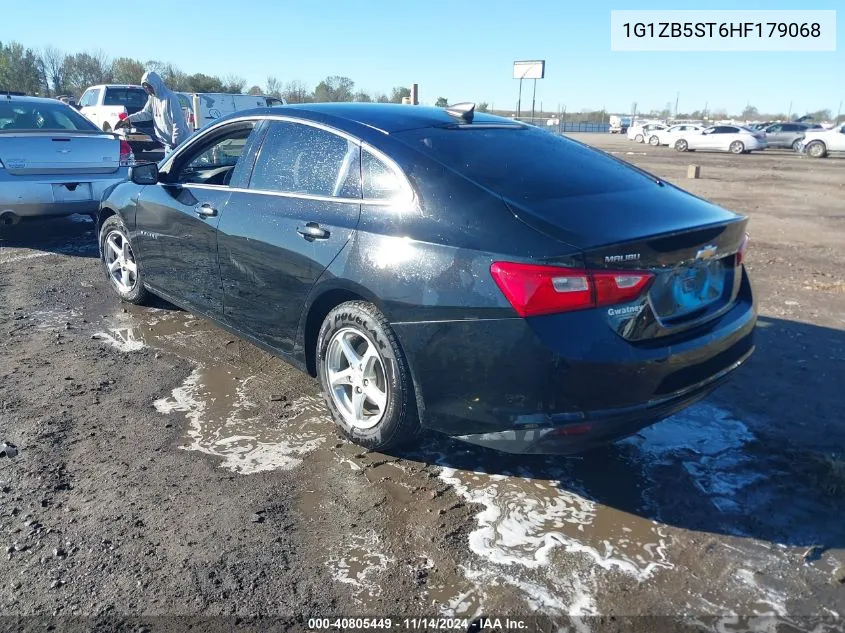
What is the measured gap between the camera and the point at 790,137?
118 ft

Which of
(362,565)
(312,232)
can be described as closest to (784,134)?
(312,232)

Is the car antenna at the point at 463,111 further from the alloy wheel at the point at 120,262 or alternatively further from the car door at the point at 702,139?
the car door at the point at 702,139

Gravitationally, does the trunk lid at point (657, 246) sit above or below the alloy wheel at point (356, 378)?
above

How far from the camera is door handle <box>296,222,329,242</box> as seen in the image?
337cm

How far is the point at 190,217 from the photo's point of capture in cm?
442

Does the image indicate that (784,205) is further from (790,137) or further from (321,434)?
(790,137)

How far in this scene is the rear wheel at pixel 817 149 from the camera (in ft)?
101

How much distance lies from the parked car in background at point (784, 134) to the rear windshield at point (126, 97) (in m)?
31.4

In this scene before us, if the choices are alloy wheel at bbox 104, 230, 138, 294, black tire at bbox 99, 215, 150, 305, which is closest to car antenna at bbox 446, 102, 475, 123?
black tire at bbox 99, 215, 150, 305

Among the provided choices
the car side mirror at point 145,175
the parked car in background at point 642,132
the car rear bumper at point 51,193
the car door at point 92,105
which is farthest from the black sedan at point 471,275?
the parked car in background at point 642,132

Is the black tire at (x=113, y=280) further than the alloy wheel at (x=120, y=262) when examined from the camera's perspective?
No

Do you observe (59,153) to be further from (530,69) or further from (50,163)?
(530,69)

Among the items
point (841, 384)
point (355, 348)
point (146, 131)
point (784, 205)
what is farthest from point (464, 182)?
point (146, 131)

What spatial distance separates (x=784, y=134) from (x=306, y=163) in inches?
1548
